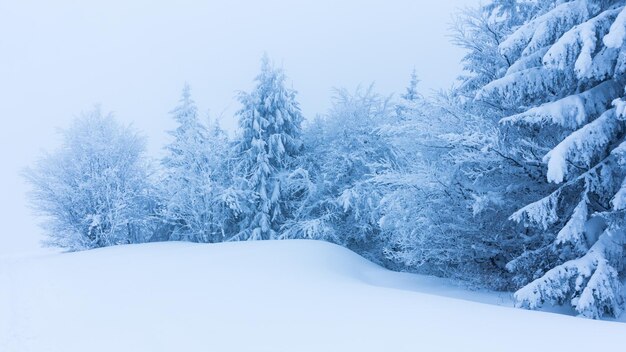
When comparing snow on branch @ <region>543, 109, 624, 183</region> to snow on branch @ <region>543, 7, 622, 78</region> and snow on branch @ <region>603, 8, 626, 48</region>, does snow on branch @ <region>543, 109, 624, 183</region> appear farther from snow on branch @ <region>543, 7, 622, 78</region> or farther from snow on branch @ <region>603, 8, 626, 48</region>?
snow on branch @ <region>603, 8, 626, 48</region>

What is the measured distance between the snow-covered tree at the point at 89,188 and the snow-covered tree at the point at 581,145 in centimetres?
2109

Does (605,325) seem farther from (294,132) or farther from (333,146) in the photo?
(294,132)

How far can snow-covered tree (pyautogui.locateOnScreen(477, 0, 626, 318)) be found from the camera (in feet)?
22.7

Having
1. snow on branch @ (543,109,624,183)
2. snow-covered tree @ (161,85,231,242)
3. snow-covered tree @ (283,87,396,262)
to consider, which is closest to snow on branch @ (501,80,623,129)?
snow on branch @ (543,109,624,183)

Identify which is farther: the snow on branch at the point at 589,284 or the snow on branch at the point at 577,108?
the snow on branch at the point at 577,108

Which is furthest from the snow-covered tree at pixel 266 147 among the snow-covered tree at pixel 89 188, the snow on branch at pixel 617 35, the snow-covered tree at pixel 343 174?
the snow on branch at pixel 617 35

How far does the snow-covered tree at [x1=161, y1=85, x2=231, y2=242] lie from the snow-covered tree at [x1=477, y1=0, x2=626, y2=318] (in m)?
16.3

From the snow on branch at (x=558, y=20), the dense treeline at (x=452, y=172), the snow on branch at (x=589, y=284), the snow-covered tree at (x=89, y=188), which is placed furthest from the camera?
the snow-covered tree at (x=89, y=188)

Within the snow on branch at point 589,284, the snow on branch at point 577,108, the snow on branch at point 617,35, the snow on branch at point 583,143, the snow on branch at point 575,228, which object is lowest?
the snow on branch at point 589,284

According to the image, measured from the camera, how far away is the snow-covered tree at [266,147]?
74.6 ft

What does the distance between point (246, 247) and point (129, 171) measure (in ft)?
47.1

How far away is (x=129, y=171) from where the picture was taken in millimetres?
25344

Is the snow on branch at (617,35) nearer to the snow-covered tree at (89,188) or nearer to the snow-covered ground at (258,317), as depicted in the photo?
the snow-covered ground at (258,317)

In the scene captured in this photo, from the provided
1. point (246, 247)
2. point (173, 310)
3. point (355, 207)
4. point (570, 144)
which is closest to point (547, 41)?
point (570, 144)
